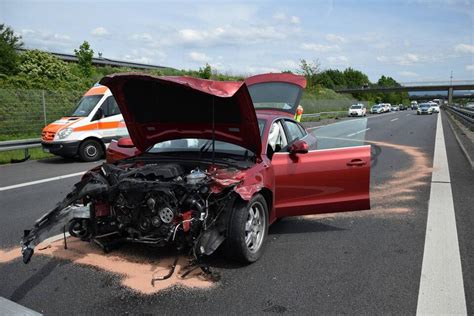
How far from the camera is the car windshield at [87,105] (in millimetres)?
12367

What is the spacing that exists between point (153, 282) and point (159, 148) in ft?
6.36

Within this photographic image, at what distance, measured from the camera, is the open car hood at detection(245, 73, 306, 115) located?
7.04m

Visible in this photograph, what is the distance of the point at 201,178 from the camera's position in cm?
404

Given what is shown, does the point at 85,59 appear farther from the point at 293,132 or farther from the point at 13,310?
the point at 13,310

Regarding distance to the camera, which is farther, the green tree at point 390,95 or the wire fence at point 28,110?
the green tree at point 390,95

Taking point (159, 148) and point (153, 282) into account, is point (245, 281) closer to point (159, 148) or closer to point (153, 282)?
point (153, 282)

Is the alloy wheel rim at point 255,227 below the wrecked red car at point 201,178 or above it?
below

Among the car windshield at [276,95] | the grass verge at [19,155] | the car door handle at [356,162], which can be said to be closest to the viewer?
the car door handle at [356,162]

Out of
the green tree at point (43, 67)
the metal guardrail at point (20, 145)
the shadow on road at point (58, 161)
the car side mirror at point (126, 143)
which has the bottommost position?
the shadow on road at point (58, 161)

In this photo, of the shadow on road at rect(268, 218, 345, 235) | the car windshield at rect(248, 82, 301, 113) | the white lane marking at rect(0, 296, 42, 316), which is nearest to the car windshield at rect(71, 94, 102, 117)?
the car windshield at rect(248, 82, 301, 113)

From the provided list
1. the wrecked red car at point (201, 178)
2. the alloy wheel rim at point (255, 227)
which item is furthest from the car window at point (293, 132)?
the alloy wheel rim at point (255, 227)

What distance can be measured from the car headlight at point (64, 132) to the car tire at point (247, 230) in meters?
8.75

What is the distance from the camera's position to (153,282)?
3891mm

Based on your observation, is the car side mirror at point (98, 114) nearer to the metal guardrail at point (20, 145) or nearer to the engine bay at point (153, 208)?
the metal guardrail at point (20, 145)
